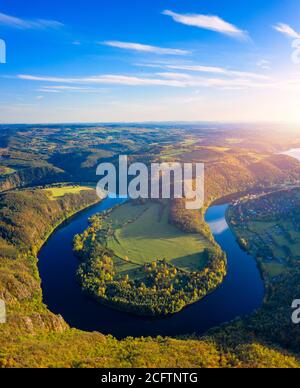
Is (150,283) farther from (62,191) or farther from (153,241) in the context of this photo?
(62,191)

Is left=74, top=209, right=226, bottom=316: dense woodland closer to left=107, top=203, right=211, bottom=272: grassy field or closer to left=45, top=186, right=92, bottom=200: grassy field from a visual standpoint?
left=107, top=203, right=211, bottom=272: grassy field

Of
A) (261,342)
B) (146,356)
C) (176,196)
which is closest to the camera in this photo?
(146,356)

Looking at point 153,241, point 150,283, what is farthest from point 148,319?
point 153,241

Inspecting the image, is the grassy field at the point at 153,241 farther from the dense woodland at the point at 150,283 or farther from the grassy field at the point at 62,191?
the grassy field at the point at 62,191

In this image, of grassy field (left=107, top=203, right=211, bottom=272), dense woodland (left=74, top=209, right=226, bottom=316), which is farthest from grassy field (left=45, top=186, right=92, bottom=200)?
dense woodland (left=74, top=209, right=226, bottom=316)

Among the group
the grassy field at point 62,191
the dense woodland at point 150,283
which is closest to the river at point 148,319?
the dense woodland at point 150,283
